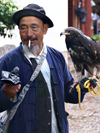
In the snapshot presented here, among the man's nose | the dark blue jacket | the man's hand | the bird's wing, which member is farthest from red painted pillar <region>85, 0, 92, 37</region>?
the man's hand

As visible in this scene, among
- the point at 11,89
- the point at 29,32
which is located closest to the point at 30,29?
the point at 29,32

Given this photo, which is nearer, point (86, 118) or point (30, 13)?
point (30, 13)

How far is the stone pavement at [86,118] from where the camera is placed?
500 centimetres

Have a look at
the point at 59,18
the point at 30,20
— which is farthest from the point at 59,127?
the point at 59,18

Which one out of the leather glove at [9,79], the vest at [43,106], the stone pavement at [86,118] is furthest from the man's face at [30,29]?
the stone pavement at [86,118]

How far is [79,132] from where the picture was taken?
482cm

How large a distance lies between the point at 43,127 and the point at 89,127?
10.7 ft

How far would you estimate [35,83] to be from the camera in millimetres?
2078

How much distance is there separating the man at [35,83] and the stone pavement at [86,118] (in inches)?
115

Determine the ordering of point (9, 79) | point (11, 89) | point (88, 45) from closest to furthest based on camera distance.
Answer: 1. point (9, 79)
2. point (11, 89)
3. point (88, 45)

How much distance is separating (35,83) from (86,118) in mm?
3902

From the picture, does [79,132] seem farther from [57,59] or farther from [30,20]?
[30,20]

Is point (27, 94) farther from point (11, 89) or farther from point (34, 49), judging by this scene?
point (34, 49)

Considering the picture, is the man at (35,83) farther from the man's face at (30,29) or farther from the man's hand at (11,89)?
the man's hand at (11,89)
